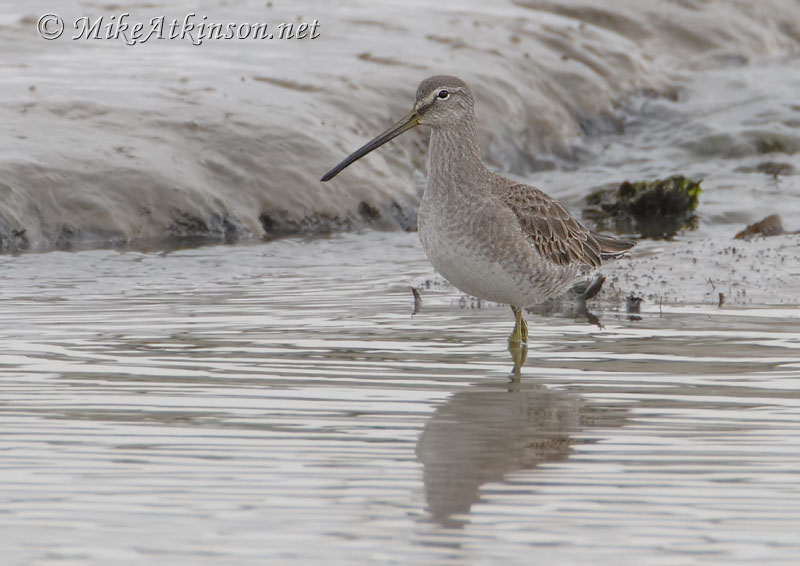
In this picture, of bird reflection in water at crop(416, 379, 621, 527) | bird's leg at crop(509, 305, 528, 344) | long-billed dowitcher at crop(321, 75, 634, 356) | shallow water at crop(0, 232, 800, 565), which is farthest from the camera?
bird's leg at crop(509, 305, 528, 344)

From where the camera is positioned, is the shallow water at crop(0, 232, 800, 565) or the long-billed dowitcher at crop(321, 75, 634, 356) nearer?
the shallow water at crop(0, 232, 800, 565)

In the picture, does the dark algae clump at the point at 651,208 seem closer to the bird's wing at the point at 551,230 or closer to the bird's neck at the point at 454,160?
the bird's wing at the point at 551,230

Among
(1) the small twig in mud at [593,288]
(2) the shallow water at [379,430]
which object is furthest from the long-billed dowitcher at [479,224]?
(1) the small twig in mud at [593,288]

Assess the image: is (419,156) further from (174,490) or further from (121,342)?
(174,490)

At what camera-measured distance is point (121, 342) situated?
6527mm

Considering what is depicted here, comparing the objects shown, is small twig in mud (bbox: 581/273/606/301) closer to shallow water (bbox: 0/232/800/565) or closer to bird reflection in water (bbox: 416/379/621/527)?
shallow water (bbox: 0/232/800/565)

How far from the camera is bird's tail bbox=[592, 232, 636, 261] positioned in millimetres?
7734

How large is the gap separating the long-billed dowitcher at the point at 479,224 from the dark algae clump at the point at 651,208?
12.4 feet

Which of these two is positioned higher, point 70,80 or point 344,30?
point 344,30

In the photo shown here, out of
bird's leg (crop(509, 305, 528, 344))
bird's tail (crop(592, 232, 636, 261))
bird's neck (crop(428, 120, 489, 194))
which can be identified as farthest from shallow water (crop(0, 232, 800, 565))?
bird's neck (crop(428, 120, 489, 194))

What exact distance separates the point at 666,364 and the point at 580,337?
2.59ft

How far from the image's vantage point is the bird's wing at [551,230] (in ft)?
22.8

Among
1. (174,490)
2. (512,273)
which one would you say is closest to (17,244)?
(512,273)

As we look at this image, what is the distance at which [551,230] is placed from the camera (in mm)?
7102
